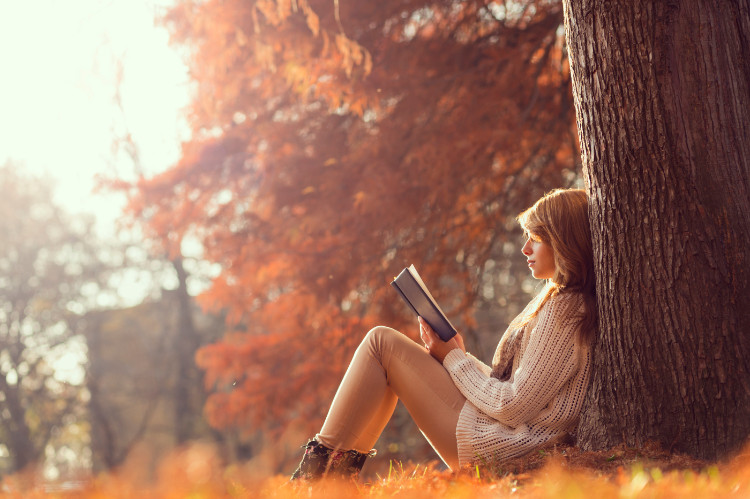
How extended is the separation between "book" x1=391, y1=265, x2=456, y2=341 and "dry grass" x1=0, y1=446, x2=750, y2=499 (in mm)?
635

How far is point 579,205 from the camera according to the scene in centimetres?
265

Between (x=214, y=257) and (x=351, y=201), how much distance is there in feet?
4.37

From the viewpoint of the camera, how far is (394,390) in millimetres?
2922

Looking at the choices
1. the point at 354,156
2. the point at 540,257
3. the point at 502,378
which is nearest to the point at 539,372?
the point at 502,378

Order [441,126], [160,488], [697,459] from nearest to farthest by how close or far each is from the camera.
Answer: [160,488] < [697,459] < [441,126]

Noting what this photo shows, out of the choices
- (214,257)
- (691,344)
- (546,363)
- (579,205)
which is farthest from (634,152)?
(214,257)

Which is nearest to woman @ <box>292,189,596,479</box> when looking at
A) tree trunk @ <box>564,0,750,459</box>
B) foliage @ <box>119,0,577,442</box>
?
tree trunk @ <box>564,0,750,459</box>

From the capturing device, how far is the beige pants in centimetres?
277

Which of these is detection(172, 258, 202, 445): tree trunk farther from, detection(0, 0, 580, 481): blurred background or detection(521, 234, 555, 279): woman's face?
detection(521, 234, 555, 279): woman's face

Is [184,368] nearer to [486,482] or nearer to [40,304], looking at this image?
[40,304]

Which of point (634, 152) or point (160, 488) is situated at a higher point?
point (634, 152)

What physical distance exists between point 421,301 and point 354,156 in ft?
8.43

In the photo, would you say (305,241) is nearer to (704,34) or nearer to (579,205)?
(579,205)

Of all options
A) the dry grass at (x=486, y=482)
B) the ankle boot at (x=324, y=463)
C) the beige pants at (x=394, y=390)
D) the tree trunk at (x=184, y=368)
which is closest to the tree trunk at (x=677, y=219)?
the dry grass at (x=486, y=482)
